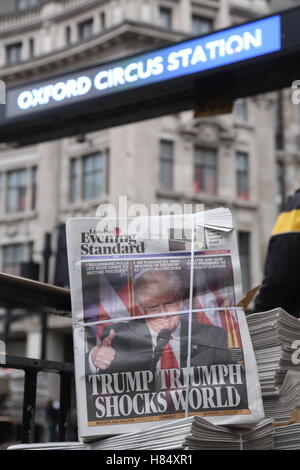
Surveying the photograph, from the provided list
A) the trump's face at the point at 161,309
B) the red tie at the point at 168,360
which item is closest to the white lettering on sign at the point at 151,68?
the trump's face at the point at 161,309

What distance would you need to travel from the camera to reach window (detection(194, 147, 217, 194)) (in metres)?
30.2

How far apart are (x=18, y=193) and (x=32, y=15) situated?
9.19m

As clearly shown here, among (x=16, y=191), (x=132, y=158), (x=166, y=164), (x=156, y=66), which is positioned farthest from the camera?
(x=16, y=191)

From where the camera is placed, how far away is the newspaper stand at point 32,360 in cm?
247

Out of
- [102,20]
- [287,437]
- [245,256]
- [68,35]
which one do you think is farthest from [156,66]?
[68,35]

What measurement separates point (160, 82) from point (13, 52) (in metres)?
30.3

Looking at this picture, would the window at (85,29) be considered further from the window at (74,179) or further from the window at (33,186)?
the window at (33,186)

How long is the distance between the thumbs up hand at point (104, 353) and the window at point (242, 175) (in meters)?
28.7

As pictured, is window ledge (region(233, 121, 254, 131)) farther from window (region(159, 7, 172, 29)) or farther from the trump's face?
the trump's face

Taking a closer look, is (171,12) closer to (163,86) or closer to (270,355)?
(163,86)

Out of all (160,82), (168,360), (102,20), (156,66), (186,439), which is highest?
(102,20)

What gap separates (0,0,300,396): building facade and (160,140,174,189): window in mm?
47

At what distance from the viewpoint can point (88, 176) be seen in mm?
30609

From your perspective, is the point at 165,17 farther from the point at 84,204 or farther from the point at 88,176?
the point at 84,204
